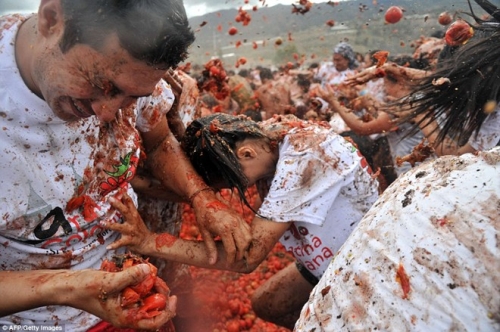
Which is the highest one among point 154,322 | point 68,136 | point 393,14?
point 68,136

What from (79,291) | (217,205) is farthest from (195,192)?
(79,291)

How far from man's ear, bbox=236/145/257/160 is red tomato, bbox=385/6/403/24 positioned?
4.72 meters

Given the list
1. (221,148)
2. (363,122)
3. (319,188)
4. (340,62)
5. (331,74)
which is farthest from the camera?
(331,74)

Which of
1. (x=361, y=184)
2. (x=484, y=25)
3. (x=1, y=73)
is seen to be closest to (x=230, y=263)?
(x=361, y=184)

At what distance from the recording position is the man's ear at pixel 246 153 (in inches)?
97.8

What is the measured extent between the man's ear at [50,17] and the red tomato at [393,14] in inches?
222

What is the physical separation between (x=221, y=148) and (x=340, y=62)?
658 cm

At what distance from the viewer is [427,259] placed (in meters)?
1.09

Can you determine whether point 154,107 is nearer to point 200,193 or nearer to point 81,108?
point 200,193

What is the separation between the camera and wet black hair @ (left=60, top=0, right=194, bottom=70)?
1.53m

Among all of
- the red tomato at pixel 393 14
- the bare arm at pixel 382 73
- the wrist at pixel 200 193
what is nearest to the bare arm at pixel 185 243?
the wrist at pixel 200 193

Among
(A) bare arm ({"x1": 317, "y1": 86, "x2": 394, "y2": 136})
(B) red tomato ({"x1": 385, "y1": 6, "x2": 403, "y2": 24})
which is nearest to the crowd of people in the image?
(A) bare arm ({"x1": 317, "y1": 86, "x2": 394, "y2": 136})

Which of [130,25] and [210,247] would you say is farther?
[210,247]

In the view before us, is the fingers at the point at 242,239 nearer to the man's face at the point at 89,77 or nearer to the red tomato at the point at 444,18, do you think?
the man's face at the point at 89,77
